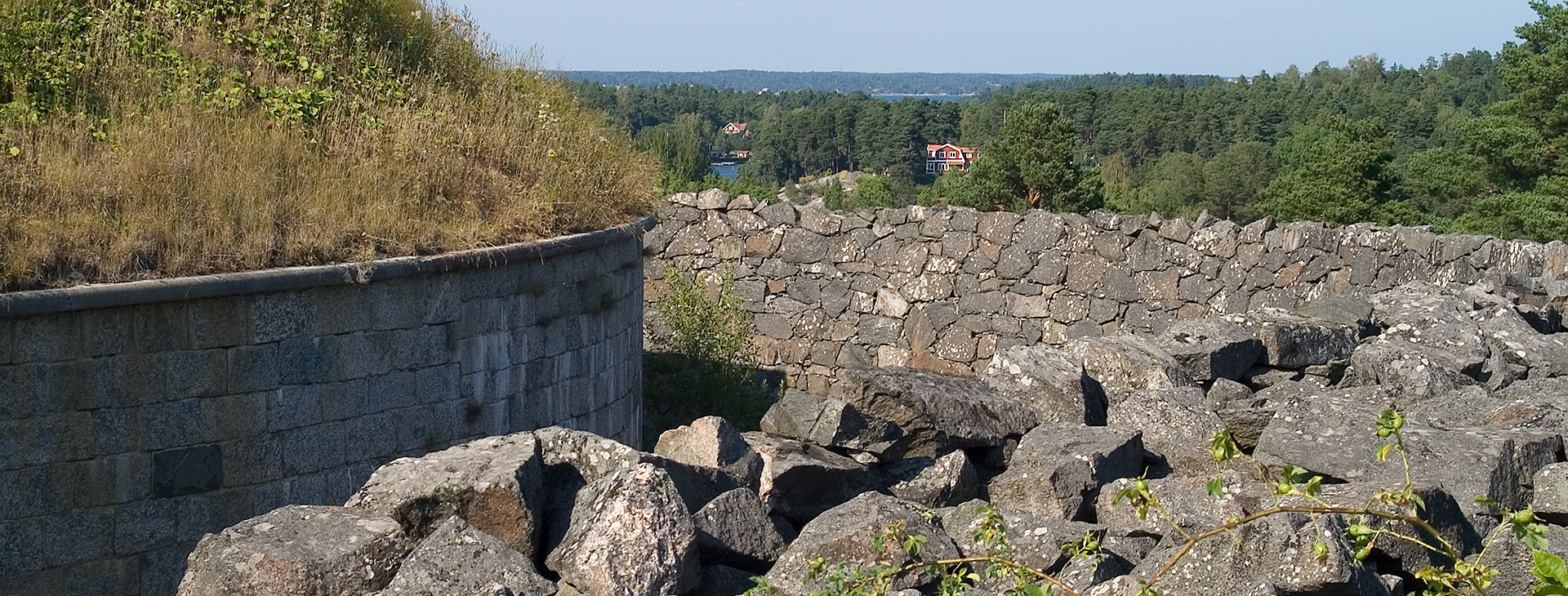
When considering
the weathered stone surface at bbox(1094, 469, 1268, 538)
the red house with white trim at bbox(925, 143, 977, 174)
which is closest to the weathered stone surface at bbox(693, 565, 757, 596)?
the weathered stone surface at bbox(1094, 469, 1268, 538)

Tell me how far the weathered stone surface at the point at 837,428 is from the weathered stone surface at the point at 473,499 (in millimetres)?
2227

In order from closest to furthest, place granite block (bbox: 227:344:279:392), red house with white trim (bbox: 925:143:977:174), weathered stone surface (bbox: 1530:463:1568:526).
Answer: weathered stone surface (bbox: 1530:463:1568:526) < granite block (bbox: 227:344:279:392) < red house with white trim (bbox: 925:143:977:174)

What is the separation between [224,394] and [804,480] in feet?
8.75

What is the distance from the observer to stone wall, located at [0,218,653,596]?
5539mm

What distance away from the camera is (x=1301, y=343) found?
25.9 feet

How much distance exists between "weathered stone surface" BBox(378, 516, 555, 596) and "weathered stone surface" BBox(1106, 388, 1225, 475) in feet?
11.0

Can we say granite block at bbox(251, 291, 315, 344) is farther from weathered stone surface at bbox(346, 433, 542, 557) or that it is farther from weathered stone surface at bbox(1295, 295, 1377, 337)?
weathered stone surface at bbox(1295, 295, 1377, 337)

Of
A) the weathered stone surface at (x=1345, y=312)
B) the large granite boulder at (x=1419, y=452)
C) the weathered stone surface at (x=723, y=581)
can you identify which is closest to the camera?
the weathered stone surface at (x=723, y=581)

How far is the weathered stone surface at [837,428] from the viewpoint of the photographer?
6137 millimetres

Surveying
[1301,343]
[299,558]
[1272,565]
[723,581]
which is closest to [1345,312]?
[1301,343]

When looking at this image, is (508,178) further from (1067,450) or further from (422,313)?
(1067,450)

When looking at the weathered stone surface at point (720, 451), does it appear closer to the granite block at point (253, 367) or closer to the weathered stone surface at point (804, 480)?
the weathered stone surface at point (804, 480)

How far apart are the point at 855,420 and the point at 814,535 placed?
202 cm

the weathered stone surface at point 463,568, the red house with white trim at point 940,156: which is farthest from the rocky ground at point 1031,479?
the red house with white trim at point 940,156
